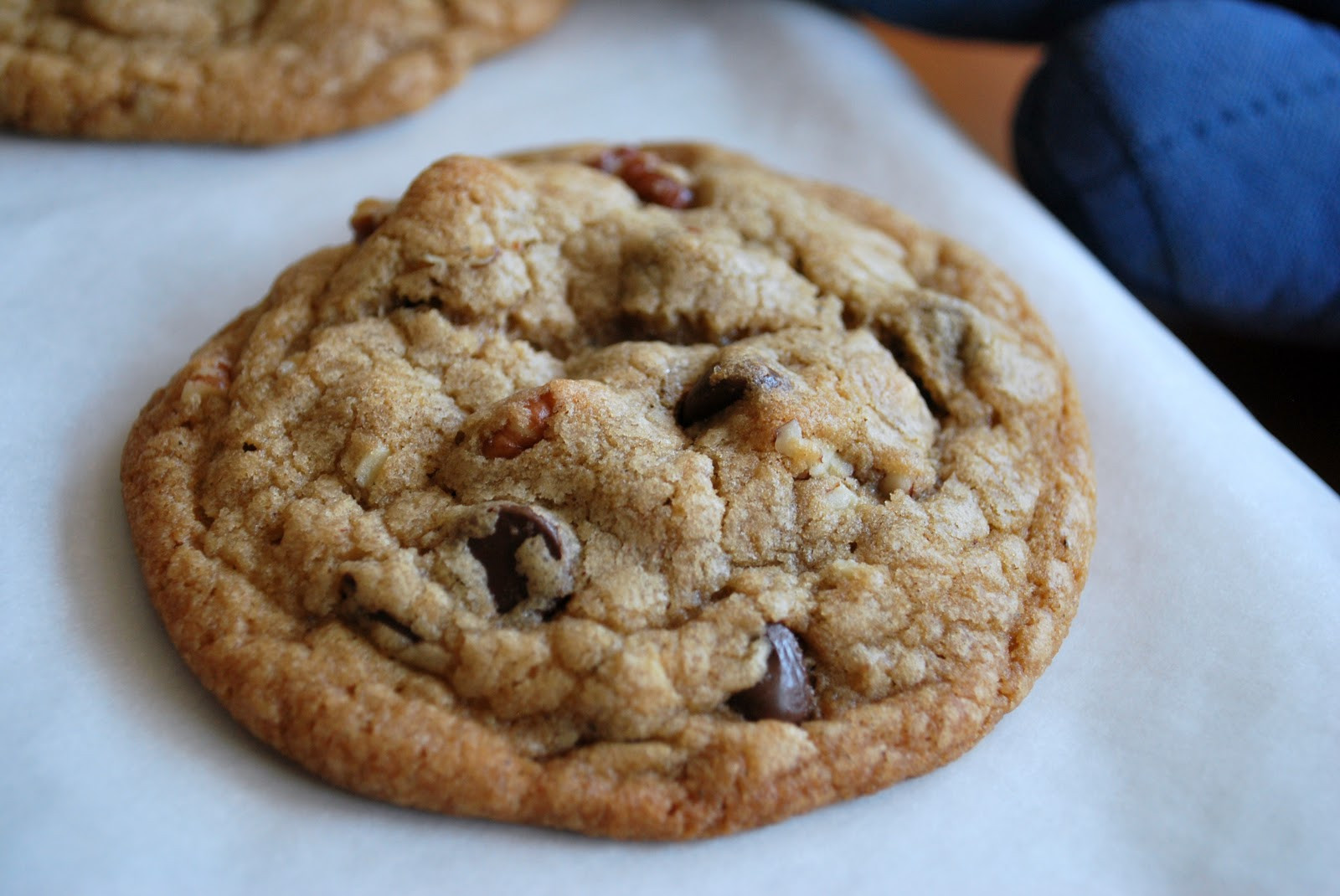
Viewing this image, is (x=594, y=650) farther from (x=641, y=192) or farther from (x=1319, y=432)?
(x=1319, y=432)

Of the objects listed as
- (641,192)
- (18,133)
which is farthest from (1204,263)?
(18,133)

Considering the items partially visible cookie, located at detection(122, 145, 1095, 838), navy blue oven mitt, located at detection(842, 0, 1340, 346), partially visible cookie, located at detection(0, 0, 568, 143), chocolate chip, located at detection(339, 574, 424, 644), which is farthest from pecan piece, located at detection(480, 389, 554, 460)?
navy blue oven mitt, located at detection(842, 0, 1340, 346)

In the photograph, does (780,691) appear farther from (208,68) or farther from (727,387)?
(208,68)

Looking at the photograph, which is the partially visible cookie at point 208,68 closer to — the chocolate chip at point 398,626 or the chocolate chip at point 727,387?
the chocolate chip at point 727,387

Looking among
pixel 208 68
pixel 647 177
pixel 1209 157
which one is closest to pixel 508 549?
pixel 647 177

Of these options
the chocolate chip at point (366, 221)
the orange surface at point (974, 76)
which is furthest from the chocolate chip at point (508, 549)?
the orange surface at point (974, 76)
